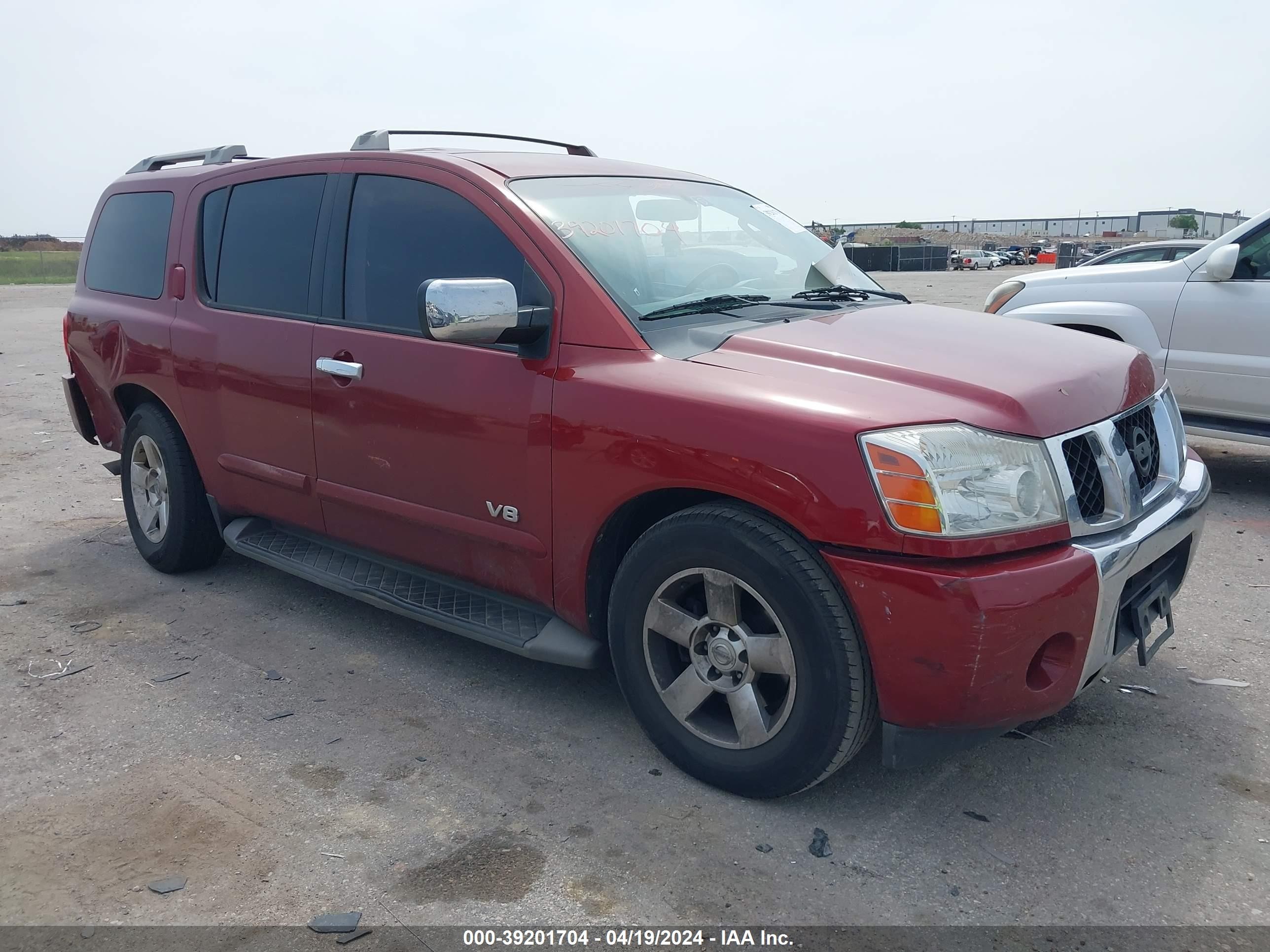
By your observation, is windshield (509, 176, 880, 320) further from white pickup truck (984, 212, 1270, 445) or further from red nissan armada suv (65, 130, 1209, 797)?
white pickup truck (984, 212, 1270, 445)

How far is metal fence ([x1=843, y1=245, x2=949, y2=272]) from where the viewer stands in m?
46.7

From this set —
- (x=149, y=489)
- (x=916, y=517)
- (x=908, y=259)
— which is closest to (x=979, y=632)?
(x=916, y=517)

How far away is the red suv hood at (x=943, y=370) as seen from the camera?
2.69 meters

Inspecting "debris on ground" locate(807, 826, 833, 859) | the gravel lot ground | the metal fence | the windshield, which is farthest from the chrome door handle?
the metal fence

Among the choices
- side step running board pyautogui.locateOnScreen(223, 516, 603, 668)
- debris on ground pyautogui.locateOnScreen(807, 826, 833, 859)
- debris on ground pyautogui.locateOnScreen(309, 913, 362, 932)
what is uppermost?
side step running board pyautogui.locateOnScreen(223, 516, 603, 668)

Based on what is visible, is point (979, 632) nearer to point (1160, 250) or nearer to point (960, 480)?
point (960, 480)

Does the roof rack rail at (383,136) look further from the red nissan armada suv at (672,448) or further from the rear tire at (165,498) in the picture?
the rear tire at (165,498)

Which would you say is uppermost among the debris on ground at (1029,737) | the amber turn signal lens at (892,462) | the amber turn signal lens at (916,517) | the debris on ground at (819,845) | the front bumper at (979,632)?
the amber turn signal lens at (892,462)

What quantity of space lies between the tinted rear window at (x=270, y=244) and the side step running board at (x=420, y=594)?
0.98m

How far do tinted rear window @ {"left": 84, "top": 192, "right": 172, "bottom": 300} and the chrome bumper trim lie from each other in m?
4.15

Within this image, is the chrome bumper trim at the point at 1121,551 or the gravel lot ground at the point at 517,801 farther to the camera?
the chrome bumper trim at the point at 1121,551

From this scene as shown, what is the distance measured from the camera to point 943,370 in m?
2.87

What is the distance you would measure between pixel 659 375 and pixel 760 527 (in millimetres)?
554

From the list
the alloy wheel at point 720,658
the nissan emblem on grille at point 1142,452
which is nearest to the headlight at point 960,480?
the alloy wheel at point 720,658
